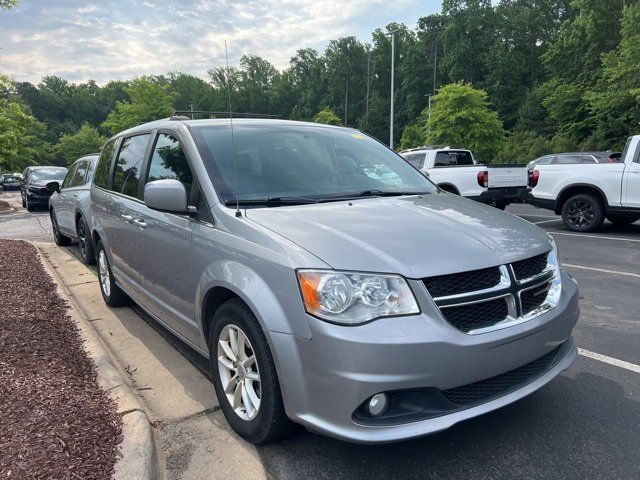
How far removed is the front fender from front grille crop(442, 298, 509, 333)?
682mm

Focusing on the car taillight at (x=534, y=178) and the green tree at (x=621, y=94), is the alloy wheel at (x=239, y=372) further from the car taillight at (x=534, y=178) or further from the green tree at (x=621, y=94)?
the green tree at (x=621, y=94)

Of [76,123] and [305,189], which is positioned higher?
[76,123]

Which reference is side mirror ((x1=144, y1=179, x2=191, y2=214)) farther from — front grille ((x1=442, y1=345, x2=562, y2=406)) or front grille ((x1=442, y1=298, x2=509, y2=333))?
front grille ((x1=442, y1=345, x2=562, y2=406))

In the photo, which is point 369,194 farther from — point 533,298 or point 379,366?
point 379,366

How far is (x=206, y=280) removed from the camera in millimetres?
2996

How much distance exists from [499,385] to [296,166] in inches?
74.8

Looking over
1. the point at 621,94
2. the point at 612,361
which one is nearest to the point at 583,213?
the point at 612,361

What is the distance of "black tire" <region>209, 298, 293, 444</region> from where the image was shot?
2518mm

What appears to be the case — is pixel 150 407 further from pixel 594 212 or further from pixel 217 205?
pixel 594 212

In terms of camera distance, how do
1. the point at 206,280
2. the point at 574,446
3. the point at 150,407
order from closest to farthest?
the point at 574,446, the point at 206,280, the point at 150,407

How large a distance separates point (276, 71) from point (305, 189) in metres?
106

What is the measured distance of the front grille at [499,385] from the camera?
95.6 inches

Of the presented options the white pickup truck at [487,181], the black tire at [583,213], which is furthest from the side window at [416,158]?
the black tire at [583,213]

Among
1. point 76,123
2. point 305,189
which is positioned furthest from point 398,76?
point 305,189
